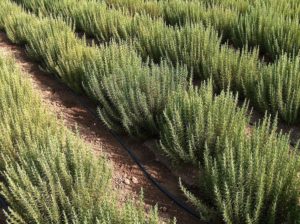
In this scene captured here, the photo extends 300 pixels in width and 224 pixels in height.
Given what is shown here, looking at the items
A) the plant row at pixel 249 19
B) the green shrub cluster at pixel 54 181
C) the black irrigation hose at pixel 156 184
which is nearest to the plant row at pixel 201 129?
the black irrigation hose at pixel 156 184

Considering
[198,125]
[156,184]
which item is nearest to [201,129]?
[198,125]

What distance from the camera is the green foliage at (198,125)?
2.95m

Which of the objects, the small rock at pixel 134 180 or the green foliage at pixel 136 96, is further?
the green foliage at pixel 136 96

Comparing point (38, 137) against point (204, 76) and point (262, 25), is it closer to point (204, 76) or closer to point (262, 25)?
point (204, 76)

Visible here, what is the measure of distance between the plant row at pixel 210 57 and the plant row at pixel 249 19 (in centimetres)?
27

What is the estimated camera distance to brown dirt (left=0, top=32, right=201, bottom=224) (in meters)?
2.93

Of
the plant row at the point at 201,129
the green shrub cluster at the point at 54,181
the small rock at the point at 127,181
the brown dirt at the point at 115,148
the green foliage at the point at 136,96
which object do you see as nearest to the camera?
the green shrub cluster at the point at 54,181

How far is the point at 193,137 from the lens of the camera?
2.96m

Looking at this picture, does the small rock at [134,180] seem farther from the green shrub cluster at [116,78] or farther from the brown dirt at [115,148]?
the green shrub cluster at [116,78]

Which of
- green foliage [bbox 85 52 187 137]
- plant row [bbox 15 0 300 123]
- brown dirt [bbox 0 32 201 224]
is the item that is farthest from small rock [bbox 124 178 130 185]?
plant row [bbox 15 0 300 123]

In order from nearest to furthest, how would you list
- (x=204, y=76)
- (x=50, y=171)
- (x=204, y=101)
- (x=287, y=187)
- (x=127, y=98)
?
(x=287, y=187) < (x=50, y=171) < (x=204, y=101) < (x=127, y=98) < (x=204, y=76)

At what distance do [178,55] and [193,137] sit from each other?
1.79 m

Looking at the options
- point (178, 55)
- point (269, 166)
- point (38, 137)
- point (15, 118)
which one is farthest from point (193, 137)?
point (178, 55)

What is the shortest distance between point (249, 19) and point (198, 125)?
2.39m
